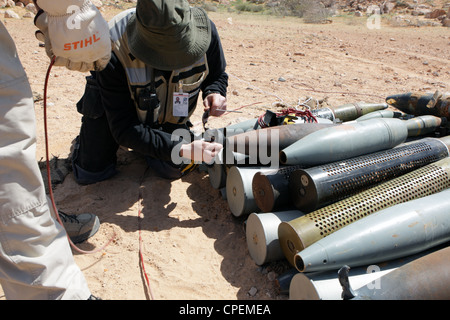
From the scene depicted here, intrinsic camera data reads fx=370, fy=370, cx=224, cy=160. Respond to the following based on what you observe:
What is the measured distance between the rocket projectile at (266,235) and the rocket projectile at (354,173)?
145 mm

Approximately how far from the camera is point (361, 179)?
2635mm

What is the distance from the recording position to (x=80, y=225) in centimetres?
290

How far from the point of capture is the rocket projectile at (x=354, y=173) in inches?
98.7

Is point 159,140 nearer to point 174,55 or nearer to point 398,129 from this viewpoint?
point 174,55

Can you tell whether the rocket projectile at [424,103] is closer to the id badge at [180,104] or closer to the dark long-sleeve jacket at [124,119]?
the id badge at [180,104]

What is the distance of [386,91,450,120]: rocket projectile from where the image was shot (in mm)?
3596

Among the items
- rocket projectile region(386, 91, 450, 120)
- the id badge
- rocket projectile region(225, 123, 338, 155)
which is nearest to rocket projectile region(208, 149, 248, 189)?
rocket projectile region(225, 123, 338, 155)

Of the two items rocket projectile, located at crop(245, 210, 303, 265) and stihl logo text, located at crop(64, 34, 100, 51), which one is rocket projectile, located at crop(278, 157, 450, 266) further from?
stihl logo text, located at crop(64, 34, 100, 51)

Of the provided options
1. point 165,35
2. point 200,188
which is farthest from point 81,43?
point 200,188

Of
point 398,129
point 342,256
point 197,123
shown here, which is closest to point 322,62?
point 197,123

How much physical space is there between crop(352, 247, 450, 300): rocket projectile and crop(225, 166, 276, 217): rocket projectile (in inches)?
45.4

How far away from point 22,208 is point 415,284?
2014mm

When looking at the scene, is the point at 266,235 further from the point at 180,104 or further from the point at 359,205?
the point at 180,104
